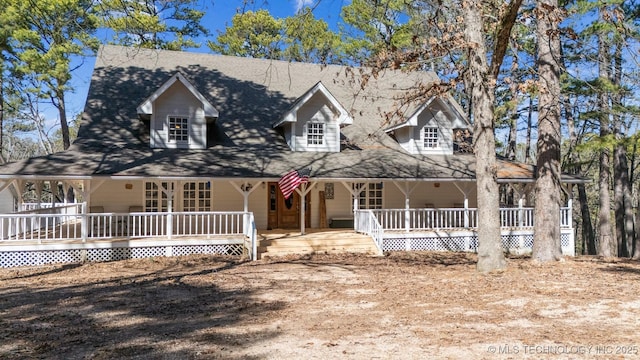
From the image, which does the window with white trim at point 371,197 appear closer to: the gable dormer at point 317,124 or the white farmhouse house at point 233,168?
the white farmhouse house at point 233,168

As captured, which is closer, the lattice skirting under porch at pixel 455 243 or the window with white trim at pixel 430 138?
the lattice skirting under porch at pixel 455 243

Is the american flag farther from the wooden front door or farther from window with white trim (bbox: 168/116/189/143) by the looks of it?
window with white trim (bbox: 168/116/189/143)

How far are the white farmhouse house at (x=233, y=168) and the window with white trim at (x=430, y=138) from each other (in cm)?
6

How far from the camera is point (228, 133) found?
63.1ft

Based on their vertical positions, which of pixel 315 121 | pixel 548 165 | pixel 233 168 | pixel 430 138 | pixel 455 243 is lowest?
pixel 455 243

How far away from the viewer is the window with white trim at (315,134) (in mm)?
19156

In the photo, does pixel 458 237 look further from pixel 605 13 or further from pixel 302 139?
pixel 605 13

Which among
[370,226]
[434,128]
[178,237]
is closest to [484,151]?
[370,226]

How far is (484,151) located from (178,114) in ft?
38.8

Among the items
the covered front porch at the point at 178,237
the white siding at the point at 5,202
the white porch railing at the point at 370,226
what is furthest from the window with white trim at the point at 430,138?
the white siding at the point at 5,202

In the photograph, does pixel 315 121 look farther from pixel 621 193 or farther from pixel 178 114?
pixel 621 193

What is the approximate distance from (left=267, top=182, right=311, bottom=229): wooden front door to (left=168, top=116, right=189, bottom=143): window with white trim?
13.2ft

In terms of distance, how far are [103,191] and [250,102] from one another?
771 cm

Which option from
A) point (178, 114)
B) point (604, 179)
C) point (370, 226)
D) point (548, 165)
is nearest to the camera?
point (548, 165)
